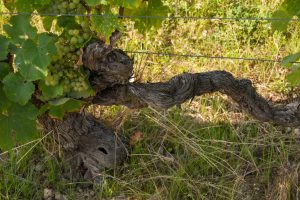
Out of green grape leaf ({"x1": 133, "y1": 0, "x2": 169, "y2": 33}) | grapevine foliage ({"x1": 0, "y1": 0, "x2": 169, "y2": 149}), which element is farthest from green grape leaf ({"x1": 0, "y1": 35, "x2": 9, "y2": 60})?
green grape leaf ({"x1": 133, "y1": 0, "x2": 169, "y2": 33})

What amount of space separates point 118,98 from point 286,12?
1015 millimetres

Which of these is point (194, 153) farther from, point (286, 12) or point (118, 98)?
point (286, 12)

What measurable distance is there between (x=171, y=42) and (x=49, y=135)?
59.2 inches

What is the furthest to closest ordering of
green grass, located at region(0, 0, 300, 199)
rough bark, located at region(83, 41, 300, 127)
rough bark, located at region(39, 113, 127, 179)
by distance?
green grass, located at region(0, 0, 300, 199)
rough bark, located at region(39, 113, 127, 179)
rough bark, located at region(83, 41, 300, 127)

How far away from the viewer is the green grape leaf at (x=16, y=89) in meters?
2.38

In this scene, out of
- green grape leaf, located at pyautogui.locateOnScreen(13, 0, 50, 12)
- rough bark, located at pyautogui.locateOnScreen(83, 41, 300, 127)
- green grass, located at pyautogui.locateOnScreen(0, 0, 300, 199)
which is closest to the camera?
green grape leaf, located at pyautogui.locateOnScreen(13, 0, 50, 12)

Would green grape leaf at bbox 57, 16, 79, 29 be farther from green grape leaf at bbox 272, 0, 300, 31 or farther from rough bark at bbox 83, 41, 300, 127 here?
green grape leaf at bbox 272, 0, 300, 31

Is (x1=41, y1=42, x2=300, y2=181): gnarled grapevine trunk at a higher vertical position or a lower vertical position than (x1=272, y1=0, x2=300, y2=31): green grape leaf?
lower

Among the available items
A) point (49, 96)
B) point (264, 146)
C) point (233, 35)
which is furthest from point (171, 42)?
point (49, 96)

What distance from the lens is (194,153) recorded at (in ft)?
11.8

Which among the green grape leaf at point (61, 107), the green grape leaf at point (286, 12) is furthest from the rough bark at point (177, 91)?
the green grape leaf at point (286, 12)

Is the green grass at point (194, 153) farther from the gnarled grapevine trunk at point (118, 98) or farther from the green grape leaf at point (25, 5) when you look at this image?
the green grape leaf at point (25, 5)

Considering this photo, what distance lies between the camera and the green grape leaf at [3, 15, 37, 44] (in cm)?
237

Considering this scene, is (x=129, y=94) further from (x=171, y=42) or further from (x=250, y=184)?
(x=171, y=42)
